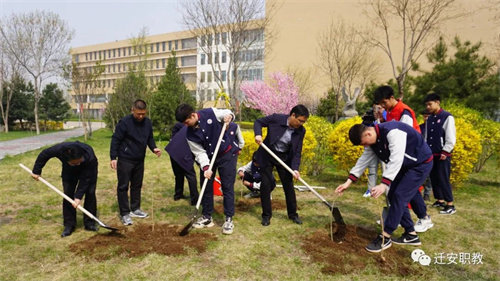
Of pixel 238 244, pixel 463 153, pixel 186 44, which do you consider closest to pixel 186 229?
pixel 238 244

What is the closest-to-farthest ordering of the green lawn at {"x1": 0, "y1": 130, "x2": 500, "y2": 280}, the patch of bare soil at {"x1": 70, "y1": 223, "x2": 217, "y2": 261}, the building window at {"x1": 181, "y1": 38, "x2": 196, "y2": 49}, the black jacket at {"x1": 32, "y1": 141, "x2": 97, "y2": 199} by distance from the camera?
the green lawn at {"x1": 0, "y1": 130, "x2": 500, "y2": 280}
the patch of bare soil at {"x1": 70, "y1": 223, "x2": 217, "y2": 261}
the black jacket at {"x1": 32, "y1": 141, "x2": 97, "y2": 199}
the building window at {"x1": 181, "y1": 38, "x2": 196, "y2": 49}

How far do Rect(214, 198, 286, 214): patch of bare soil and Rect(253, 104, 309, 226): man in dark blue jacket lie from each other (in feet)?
2.45

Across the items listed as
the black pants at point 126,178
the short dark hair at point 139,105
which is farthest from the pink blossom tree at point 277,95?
the short dark hair at point 139,105

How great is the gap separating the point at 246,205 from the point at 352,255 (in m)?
2.31

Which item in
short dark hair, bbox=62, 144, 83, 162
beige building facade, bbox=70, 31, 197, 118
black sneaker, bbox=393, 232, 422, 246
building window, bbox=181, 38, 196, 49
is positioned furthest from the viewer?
building window, bbox=181, 38, 196, 49

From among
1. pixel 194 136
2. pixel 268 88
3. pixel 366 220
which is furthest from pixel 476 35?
pixel 194 136

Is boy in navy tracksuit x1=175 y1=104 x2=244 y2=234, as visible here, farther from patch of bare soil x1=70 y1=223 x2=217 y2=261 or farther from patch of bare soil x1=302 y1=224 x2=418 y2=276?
patch of bare soil x1=302 y1=224 x2=418 y2=276

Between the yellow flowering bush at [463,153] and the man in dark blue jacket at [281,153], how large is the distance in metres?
3.82

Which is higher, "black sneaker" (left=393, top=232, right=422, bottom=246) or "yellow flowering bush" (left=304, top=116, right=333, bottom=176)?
"yellow flowering bush" (left=304, top=116, right=333, bottom=176)

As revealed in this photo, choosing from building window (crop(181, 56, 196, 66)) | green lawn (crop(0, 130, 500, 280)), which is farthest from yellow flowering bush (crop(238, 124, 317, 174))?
building window (crop(181, 56, 196, 66))

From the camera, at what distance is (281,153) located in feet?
15.0

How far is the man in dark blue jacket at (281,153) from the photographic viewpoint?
4479 millimetres

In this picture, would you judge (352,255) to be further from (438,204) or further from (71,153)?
(71,153)

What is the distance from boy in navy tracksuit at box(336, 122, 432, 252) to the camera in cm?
325
